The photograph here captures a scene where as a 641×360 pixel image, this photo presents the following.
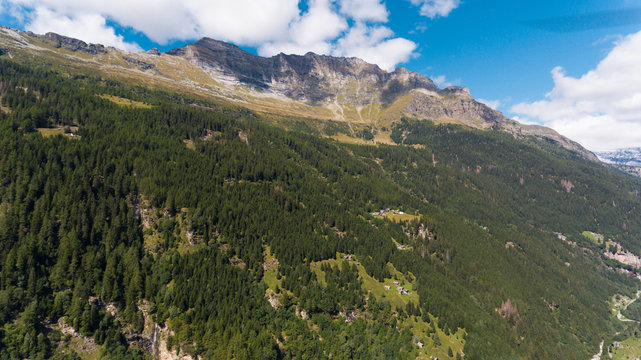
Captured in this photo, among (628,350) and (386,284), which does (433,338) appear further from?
(628,350)

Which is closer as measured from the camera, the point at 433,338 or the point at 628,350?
the point at 433,338

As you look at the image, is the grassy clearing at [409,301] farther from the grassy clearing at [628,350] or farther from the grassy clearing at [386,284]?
the grassy clearing at [628,350]

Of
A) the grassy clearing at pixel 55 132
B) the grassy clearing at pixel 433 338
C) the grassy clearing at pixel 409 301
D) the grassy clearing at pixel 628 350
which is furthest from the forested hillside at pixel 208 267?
the grassy clearing at pixel 628 350

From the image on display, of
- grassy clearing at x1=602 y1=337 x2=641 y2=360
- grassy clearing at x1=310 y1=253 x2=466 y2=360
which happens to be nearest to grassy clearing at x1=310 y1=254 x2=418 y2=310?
grassy clearing at x1=310 y1=253 x2=466 y2=360

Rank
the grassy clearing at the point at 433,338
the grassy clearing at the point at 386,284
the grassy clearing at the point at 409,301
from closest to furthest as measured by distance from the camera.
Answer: the grassy clearing at the point at 433,338, the grassy clearing at the point at 409,301, the grassy clearing at the point at 386,284

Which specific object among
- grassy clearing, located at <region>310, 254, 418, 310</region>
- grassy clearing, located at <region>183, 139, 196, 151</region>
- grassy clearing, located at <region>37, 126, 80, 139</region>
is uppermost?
grassy clearing, located at <region>183, 139, 196, 151</region>

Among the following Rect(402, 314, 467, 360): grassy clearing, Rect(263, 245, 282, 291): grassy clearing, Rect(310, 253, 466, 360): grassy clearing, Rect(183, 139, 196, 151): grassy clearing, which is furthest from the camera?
Rect(183, 139, 196, 151): grassy clearing

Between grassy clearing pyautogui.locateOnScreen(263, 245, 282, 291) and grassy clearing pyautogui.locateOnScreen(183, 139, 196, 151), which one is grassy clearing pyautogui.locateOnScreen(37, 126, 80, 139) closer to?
grassy clearing pyautogui.locateOnScreen(183, 139, 196, 151)

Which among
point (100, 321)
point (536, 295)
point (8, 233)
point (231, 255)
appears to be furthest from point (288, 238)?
point (536, 295)

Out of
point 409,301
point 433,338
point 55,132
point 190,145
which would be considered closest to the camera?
point 433,338

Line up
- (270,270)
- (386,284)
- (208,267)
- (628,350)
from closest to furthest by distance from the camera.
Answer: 1. (208,267)
2. (270,270)
3. (386,284)
4. (628,350)

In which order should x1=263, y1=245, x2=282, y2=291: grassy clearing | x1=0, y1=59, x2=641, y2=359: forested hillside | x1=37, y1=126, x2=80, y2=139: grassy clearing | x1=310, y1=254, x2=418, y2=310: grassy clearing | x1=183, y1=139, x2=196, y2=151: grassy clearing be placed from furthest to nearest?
x1=183, y1=139, x2=196, y2=151: grassy clearing
x1=37, y1=126, x2=80, y2=139: grassy clearing
x1=310, y1=254, x2=418, y2=310: grassy clearing
x1=263, y1=245, x2=282, y2=291: grassy clearing
x1=0, y1=59, x2=641, y2=359: forested hillside

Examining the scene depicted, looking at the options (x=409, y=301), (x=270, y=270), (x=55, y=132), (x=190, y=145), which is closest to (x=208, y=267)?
(x=270, y=270)

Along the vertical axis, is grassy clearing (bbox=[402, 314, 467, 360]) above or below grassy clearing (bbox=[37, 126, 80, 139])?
below
